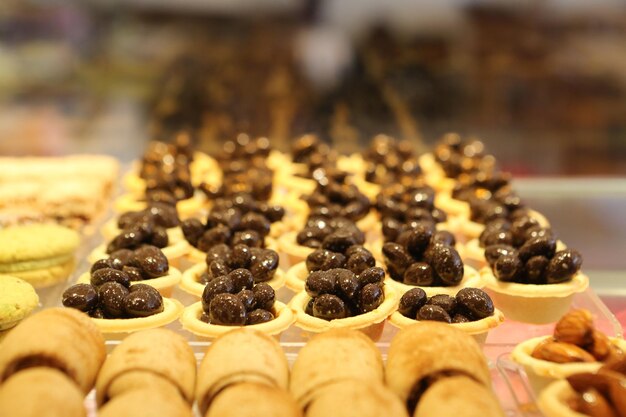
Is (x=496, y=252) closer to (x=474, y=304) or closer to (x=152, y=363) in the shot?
(x=474, y=304)

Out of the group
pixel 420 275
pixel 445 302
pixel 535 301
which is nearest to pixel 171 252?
pixel 420 275

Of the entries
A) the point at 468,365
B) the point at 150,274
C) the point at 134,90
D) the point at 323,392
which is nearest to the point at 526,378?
the point at 468,365

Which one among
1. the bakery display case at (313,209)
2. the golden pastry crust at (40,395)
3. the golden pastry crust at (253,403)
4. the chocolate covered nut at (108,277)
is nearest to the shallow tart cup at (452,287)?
the bakery display case at (313,209)

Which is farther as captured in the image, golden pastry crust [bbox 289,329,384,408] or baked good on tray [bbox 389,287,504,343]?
baked good on tray [bbox 389,287,504,343]

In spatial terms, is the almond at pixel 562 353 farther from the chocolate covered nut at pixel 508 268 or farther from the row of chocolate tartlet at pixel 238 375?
the chocolate covered nut at pixel 508 268

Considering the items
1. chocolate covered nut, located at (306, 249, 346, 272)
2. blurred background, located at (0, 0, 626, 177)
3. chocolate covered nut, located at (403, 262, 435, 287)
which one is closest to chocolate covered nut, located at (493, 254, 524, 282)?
chocolate covered nut, located at (403, 262, 435, 287)

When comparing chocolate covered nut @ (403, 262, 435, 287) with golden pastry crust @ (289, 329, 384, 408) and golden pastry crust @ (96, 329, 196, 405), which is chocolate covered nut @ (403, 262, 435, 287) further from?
golden pastry crust @ (96, 329, 196, 405)
